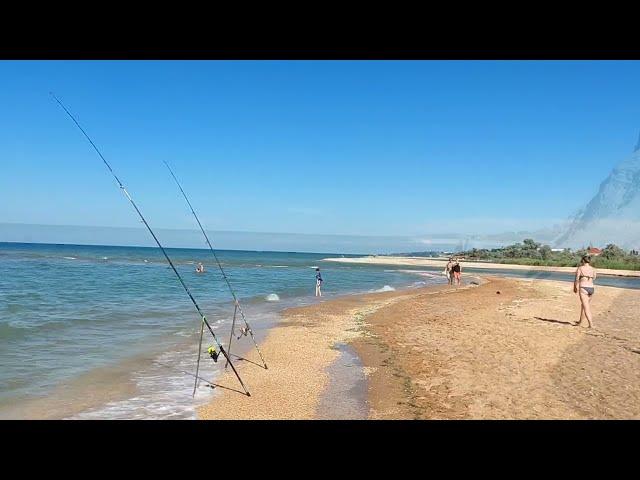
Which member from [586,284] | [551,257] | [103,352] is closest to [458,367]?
[586,284]

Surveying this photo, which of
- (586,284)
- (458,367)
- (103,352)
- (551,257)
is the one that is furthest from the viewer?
(551,257)

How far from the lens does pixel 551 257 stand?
6009cm

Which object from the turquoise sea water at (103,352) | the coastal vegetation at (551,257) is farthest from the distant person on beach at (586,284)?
the coastal vegetation at (551,257)

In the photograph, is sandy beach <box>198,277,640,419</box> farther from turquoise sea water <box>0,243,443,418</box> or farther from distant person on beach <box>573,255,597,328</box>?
turquoise sea water <box>0,243,443,418</box>

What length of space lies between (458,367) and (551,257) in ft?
198

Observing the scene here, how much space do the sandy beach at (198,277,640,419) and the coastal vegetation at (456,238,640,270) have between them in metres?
21.4

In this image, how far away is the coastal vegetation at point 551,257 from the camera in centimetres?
4678

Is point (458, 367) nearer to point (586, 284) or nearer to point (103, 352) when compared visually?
point (586, 284)
